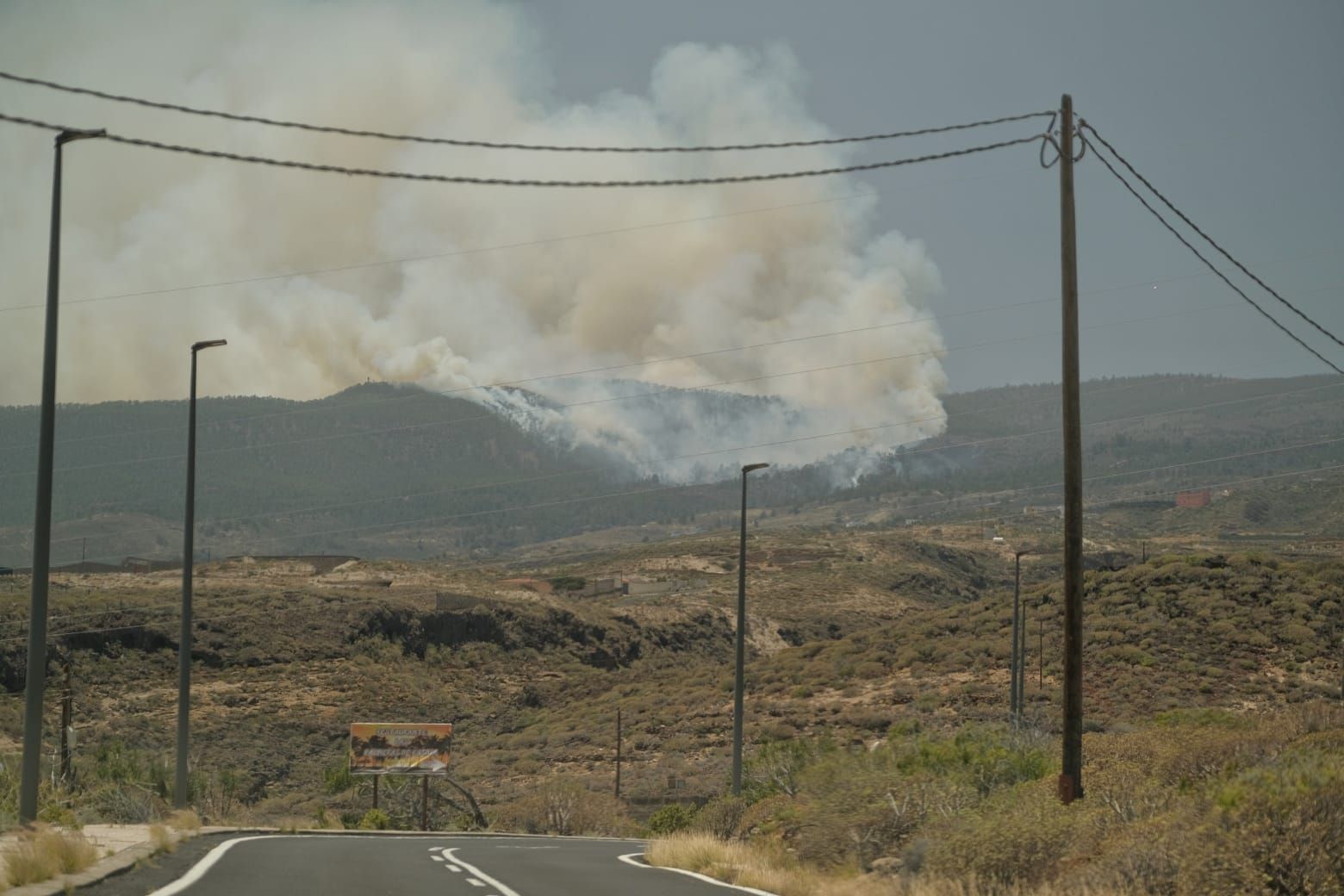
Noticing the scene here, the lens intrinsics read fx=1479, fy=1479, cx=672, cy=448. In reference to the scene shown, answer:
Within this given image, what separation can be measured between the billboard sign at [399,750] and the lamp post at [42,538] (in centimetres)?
3312

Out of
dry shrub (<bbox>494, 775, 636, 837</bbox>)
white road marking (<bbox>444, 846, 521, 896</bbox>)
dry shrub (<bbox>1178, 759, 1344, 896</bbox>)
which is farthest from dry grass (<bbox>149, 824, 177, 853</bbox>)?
dry shrub (<bbox>494, 775, 636, 837</bbox>)

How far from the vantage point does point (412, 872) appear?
1956 cm

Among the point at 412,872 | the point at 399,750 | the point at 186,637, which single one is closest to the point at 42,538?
the point at 412,872

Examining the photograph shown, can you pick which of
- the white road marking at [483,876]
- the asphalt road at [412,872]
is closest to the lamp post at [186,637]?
the asphalt road at [412,872]

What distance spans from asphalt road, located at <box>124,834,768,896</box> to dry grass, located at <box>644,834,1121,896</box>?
53 centimetres

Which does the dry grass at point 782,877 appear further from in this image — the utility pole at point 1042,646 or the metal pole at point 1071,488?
the utility pole at point 1042,646

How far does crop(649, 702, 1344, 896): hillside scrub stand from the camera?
12.4 metres

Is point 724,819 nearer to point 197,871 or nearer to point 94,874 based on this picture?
point 197,871

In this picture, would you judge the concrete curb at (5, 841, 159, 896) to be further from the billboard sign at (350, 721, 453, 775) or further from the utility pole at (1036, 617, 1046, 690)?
the utility pole at (1036, 617, 1046, 690)

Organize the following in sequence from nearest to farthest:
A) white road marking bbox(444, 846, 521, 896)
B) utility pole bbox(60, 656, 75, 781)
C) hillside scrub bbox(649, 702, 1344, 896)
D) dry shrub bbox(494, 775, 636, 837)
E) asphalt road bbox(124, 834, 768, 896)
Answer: hillside scrub bbox(649, 702, 1344, 896) → asphalt road bbox(124, 834, 768, 896) → white road marking bbox(444, 846, 521, 896) → utility pole bbox(60, 656, 75, 781) → dry shrub bbox(494, 775, 636, 837)

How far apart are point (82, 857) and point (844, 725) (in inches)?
2091

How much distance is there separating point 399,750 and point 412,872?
106 feet

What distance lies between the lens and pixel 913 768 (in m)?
24.4

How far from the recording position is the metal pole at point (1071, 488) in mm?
19047
